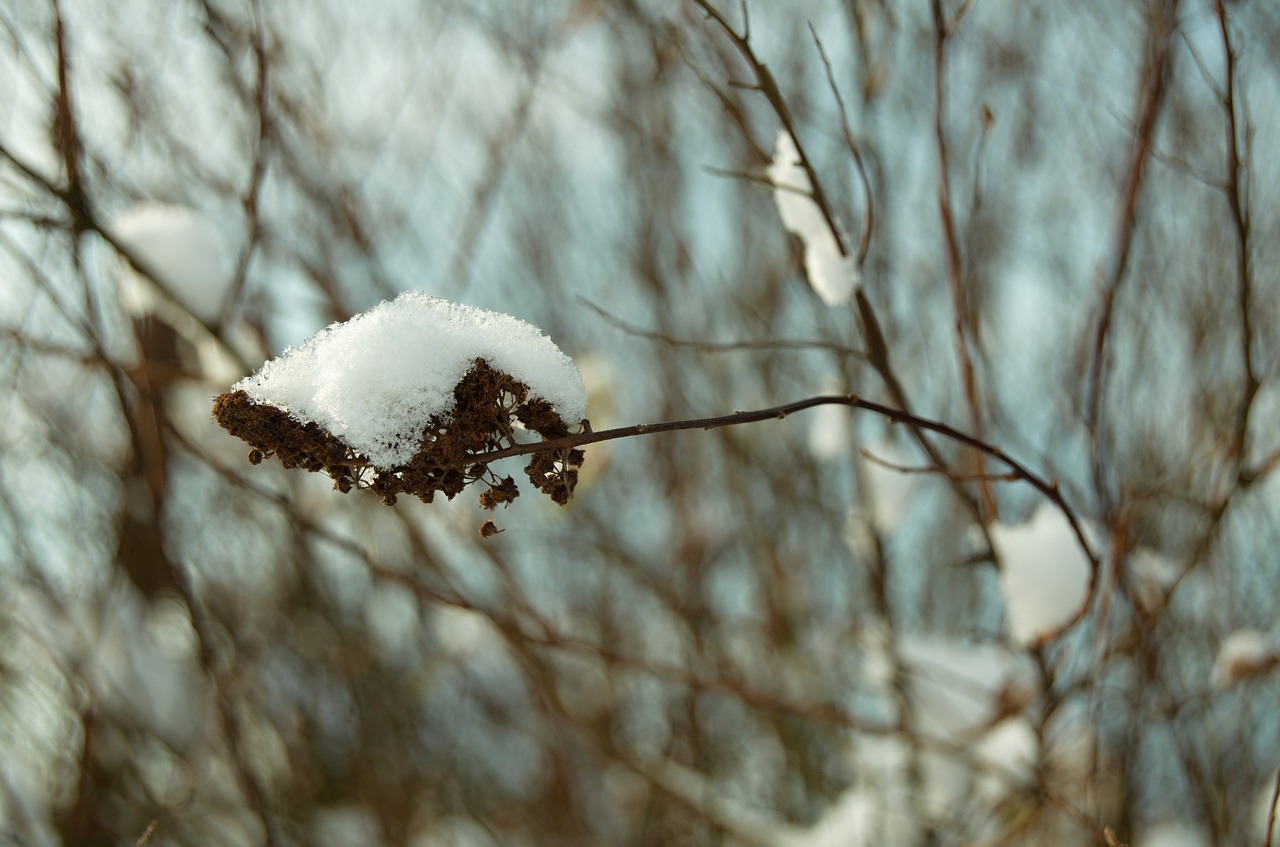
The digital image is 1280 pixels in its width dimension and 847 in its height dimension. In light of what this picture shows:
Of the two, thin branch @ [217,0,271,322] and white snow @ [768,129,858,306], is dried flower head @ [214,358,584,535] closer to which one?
white snow @ [768,129,858,306]

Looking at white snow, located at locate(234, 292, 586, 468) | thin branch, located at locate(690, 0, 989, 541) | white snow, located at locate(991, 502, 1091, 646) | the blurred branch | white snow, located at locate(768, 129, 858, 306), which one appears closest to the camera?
white snow, located at locate(234, 292, 586, 468)

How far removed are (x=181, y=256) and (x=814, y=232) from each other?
1233mm

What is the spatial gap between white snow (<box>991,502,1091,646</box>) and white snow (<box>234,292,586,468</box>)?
1111mm

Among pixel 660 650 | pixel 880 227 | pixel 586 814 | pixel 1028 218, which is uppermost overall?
pixel 1028 218

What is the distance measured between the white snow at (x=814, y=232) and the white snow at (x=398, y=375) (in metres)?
0.55

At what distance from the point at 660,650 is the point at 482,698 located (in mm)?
920

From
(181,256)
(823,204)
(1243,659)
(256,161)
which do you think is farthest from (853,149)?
(1243,659)

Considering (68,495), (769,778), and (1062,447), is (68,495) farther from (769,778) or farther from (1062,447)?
(1062,447)

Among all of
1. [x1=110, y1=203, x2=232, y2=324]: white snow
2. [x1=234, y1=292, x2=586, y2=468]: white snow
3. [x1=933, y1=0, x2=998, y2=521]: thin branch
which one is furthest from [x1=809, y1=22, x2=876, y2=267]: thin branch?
[x1=110, y1=203, x2=232, y2=324]: white snow

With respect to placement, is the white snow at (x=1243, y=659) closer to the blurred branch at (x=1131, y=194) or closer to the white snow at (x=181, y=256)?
the blurred branch at (x=1131, y=194)

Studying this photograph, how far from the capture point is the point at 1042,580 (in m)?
1.60

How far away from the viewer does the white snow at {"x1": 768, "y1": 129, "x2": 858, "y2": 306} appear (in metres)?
1.34

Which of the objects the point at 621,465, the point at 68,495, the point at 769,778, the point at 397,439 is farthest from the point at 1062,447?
the point at 68,495

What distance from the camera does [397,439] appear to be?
2.73 feet
